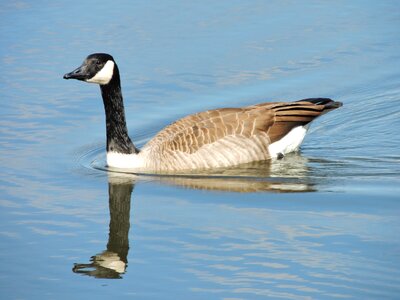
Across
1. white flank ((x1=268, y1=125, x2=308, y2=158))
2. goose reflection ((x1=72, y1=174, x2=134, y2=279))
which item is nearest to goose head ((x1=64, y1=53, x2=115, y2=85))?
goose reflection ((x1=72, y1=174, x2=134, y2=279))

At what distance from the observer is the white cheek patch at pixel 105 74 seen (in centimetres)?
1123

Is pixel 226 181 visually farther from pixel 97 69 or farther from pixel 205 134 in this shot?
pixel 97 69

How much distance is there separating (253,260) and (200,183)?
2.77 meters

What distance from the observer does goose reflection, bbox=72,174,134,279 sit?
8.21 m

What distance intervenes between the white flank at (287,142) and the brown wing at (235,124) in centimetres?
5

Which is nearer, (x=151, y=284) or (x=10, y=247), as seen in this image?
(x=151, y=284)

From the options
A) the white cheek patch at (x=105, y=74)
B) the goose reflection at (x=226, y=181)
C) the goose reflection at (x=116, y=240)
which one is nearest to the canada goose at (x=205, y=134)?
the white cheek patch at (x=105, y=74)

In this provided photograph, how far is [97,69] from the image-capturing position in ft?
36.7

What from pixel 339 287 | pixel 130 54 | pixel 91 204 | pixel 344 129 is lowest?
pixel 339 287

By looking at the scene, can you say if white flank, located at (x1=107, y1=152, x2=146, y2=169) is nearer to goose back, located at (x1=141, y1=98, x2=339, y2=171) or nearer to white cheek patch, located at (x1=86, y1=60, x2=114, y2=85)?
goose back, located at (x1=141, y1=98, x2=339, y2=171)

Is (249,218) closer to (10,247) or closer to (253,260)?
(253,260)

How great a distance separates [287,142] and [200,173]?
1249 mm

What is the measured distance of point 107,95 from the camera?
11531 mm

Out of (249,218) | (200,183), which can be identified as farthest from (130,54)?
(249,218)
